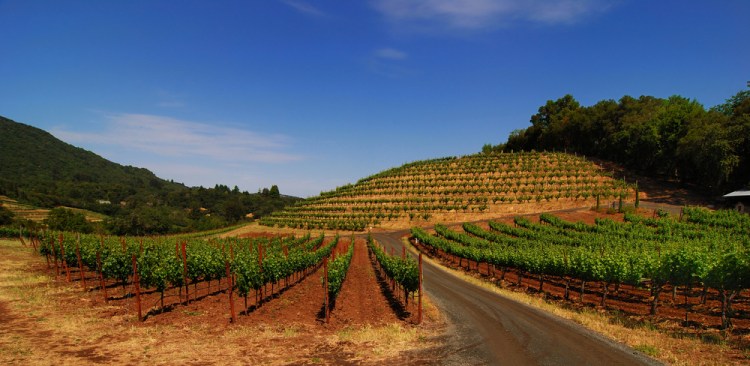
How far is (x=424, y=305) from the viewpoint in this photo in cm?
2225

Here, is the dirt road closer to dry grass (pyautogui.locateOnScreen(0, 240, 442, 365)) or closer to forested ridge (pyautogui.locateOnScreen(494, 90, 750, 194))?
dry grass (pyautogui.locateOnScreen(0, 240, 442, 365))

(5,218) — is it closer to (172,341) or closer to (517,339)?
(172,341)

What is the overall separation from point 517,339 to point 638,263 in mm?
13767

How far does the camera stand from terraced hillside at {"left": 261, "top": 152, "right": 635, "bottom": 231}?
78562 millimetres

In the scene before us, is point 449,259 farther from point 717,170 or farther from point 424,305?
point 717,170

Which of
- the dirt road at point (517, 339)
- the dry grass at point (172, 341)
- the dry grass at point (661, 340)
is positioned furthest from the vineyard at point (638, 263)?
the dry grass at point (172, 341)

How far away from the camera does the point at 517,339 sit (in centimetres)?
1581

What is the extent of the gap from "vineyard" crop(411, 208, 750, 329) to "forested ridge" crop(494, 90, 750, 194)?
47.1 ft

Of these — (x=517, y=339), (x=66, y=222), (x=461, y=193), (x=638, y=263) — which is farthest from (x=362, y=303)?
(x=66, y=222)

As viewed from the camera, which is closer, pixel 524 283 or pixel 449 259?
pixel 524 283

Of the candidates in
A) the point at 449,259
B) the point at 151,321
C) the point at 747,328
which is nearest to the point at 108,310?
the point at 151,321

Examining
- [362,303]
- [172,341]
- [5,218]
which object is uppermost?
[5,218]

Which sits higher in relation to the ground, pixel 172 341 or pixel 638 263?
pixel 638 263

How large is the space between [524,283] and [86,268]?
36.1 meters
